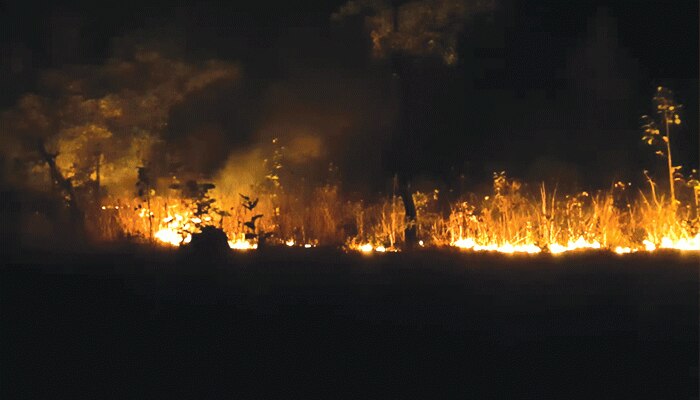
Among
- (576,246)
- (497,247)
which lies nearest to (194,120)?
(497,247)

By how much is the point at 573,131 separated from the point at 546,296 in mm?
6934

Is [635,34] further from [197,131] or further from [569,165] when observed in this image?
[197,131]

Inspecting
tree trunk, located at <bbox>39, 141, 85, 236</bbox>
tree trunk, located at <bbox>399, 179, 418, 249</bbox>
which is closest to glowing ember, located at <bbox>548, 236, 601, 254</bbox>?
tree trunk, located at <bbox>399, 179, 418, 249</bbox>

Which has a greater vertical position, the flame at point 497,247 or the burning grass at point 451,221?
the burning grass at point 451,221

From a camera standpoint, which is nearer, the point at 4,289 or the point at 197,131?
the point at 4,289

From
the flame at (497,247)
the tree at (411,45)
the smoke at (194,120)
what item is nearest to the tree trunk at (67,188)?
the smoke at (194,120)

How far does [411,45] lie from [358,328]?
6069 mm

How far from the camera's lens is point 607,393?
5.05 m

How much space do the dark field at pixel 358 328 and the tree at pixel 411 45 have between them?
2.47m

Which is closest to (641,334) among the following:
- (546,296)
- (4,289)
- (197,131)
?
(546,296)

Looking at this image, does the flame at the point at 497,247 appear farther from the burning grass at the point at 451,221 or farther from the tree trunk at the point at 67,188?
the tree trunk at the point at 67,188

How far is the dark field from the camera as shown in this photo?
17.4 ft

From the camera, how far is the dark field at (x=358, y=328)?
530 centimetres

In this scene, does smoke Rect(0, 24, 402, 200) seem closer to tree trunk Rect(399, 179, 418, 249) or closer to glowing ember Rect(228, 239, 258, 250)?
tree trunk Rect(399, 179, 418, 249)
